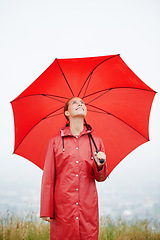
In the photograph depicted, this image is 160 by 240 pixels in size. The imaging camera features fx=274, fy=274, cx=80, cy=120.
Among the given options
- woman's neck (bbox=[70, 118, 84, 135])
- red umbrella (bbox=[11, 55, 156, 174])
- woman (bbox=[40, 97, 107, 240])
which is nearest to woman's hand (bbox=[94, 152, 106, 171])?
woman (bbox=[40, 97, 107, 240])

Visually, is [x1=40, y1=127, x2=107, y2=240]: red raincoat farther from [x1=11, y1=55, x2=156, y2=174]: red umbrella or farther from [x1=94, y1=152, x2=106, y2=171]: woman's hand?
→ [x1=11, y1=55, x2=156, y2=174]: red umbrella


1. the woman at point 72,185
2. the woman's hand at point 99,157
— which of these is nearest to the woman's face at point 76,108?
the woman at point 72,185

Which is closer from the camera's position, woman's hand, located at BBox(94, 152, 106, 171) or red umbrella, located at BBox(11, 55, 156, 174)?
woman's hand, located at BBox(94, 152, 106, 171)

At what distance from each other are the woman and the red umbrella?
35cm

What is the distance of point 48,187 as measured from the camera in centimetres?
302

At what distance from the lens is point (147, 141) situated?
3588 millimetres

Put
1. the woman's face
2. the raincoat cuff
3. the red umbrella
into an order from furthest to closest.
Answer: the red umbrella
the woman's face
the raincoat cuff

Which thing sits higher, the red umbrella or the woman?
the red umbrella

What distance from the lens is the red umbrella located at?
132 inches

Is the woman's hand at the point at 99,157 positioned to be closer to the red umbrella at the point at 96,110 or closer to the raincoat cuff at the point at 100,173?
the raincoat cuff at the point at 100,173

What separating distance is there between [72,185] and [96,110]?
1.08 meters

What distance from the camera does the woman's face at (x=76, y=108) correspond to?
3.24 metres

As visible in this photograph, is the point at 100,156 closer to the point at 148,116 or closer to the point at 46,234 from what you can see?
the point at 148,116

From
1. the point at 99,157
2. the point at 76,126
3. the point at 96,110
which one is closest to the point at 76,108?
the point at 76,126
